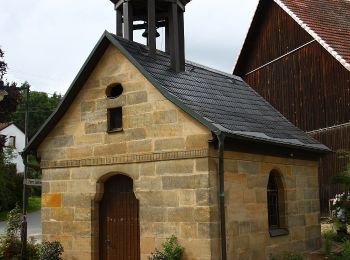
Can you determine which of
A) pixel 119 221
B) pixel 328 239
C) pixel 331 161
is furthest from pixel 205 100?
pixel 331 161

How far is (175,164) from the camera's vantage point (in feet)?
33.6

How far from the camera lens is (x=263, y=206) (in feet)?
37.0

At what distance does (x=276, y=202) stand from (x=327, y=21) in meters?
10.7

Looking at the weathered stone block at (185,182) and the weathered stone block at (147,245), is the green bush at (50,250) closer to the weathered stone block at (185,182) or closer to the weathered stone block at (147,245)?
the weathered stone block at (147,245)

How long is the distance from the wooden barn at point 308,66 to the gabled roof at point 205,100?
512cm

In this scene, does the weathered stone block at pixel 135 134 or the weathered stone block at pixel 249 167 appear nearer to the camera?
the weathered stone block at pixel 249 167

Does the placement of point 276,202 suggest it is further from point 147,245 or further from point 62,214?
→ point 62,214

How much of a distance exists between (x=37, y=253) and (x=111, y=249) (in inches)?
86.6

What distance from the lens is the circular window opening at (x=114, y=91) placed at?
11.4 meters

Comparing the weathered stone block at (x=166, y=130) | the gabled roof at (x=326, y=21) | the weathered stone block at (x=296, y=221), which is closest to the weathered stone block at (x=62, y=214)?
the weathered stone block at (x=166, y=130)

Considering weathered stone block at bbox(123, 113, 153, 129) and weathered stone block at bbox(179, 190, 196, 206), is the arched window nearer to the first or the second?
weathered stone block at bbox(123, 113, 153, 129)

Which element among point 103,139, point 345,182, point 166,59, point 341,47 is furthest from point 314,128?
point 103,139

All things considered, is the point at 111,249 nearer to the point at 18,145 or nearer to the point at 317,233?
the point at 317,233

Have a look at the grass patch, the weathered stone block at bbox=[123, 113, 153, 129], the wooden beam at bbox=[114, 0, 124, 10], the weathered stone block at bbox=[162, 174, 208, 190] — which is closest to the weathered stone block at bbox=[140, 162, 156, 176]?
the weathered stone block at bbox=[162, 174, 208, 190]
